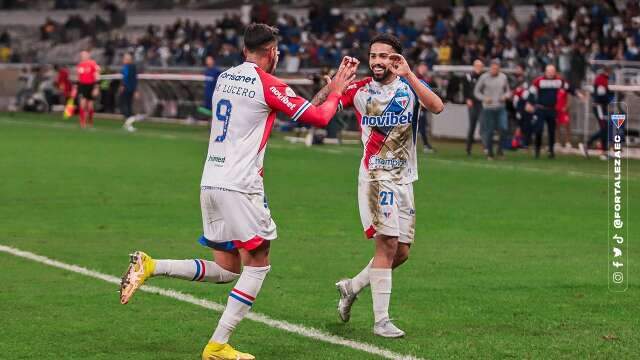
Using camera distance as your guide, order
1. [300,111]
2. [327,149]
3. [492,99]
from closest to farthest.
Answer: [300,111]
[492,99]
[327,149]

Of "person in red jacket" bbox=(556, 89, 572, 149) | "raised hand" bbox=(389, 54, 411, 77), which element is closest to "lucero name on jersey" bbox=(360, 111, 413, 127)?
"raised hand" bbox=(389, 54, 411, 77)

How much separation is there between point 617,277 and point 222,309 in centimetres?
383

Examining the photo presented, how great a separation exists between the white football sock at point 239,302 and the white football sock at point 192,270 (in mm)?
376

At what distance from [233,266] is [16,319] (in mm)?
1959

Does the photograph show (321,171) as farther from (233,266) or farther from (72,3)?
(72,3)

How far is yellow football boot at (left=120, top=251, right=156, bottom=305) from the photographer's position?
8398 millimetres

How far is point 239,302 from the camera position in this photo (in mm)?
8266

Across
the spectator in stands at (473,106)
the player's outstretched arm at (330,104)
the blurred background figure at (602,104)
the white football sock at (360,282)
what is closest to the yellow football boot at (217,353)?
the player's outstretched arm at (330,104)

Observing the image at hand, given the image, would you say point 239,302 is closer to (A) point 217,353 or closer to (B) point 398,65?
(A) point 217,353

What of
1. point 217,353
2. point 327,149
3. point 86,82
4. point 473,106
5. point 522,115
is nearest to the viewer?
point 217,353

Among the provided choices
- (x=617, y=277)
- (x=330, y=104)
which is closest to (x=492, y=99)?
(x=617, y=277)

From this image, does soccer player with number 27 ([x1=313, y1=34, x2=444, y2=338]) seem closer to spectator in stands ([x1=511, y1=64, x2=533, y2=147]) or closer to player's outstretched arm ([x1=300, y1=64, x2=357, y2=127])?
player's outstretched arm ([x1=300, y1=64, x2=357, y2=127])

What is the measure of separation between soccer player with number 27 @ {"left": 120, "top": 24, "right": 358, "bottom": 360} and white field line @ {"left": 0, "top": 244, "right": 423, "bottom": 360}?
88 centimetres

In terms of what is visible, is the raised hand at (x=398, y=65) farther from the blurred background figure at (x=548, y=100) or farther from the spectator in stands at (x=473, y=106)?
the spectator in stands at (x=473, y=106)
